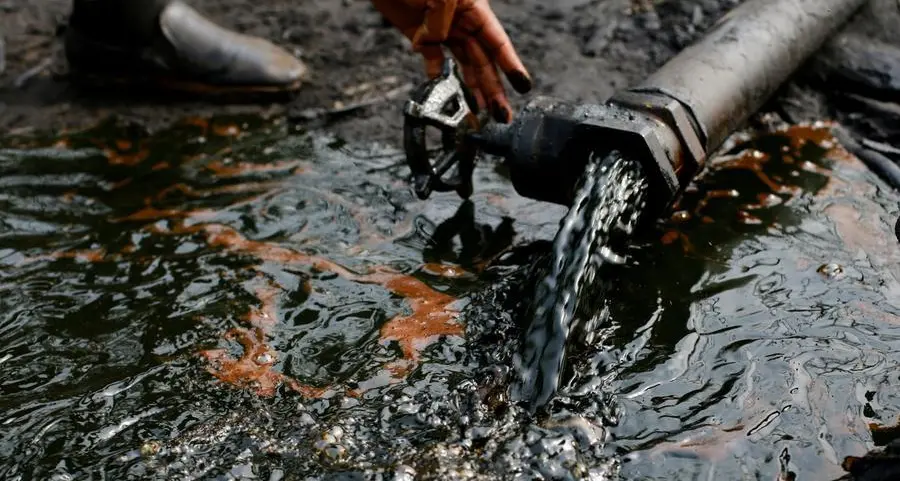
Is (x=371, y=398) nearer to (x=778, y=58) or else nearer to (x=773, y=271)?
(x=773, y=271)

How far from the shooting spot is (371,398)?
2436mm

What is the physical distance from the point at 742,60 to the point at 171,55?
3.04 metres

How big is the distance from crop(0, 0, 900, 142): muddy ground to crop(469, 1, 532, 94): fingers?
1.05 metres

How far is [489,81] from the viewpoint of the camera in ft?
10.9

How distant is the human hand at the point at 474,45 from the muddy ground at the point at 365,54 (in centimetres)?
85

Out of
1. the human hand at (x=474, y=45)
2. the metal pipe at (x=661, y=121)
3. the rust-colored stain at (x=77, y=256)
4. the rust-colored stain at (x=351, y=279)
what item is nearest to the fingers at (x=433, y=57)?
the human hand at (x=474, y=45)

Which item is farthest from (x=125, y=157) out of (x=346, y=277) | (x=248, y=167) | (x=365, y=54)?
(x=346, y=277)

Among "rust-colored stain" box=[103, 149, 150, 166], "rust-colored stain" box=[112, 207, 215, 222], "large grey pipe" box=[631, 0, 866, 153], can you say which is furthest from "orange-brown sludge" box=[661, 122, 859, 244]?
"rust-colored stain" box=[103, 149, 150, 166]

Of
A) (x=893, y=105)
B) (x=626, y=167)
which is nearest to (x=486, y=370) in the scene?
(x=626, y=167)

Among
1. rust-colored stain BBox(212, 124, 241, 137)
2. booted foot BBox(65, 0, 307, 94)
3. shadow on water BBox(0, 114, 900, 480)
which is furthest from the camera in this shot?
booted foot BBox(65, 0, 307, 94)

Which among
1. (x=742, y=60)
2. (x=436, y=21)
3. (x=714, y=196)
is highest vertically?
(x=436, y=21)

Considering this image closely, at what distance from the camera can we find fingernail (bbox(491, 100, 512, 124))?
3.32 m

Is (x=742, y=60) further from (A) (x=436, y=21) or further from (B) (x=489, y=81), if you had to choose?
(A) (x=436, y=21)

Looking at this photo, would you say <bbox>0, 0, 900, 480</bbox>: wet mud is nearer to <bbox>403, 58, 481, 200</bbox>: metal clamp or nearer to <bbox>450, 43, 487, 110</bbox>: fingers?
<bbox>403, 58, 481, 200</bbox>: metal clamp
